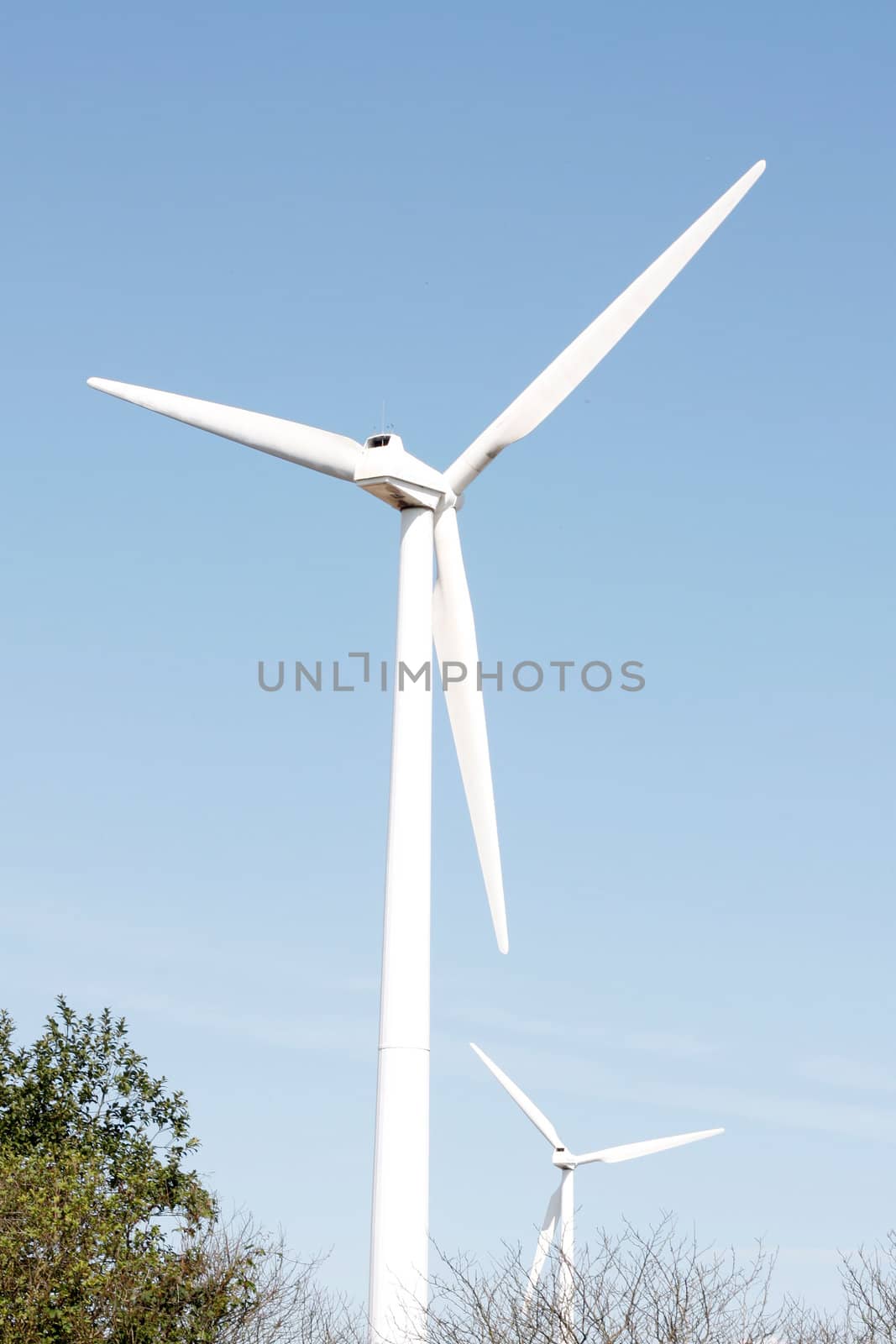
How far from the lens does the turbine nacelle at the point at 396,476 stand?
2841cm

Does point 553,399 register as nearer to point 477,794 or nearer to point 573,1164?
point 477,794

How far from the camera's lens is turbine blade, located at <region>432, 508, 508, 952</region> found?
30.5 metres

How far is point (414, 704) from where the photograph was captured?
89.1 feet

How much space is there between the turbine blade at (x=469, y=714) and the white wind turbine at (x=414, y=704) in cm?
2

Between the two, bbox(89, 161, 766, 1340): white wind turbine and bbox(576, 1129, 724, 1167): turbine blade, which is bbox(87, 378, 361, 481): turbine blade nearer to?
bbox(89, 161, 766, 1340): white wind turbine

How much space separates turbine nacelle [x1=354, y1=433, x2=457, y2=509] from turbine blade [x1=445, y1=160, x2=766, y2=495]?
76 centimetres

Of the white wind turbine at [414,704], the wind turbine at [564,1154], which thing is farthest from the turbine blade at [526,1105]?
the white wind turbine at [414,704]

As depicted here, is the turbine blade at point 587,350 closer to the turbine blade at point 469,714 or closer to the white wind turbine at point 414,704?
the white wind turbine at point 414,704

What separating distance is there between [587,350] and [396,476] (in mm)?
4929

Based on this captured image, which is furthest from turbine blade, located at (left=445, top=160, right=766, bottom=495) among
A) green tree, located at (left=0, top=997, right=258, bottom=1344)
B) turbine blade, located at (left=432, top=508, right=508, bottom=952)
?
green tree, located at (left=0, top=997, right=258, bottom=1344)

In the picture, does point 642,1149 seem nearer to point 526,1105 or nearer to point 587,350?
point 526,1105

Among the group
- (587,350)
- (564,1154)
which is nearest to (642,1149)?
(564,1154)

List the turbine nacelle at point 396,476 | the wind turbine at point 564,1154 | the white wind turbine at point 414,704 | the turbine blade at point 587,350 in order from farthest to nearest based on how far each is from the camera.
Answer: the wind turbine at point 564,1154 < the turbine blade at point 587,350 < the turbine nacelle at point 396,476 < the white wind turbine at point 414,704

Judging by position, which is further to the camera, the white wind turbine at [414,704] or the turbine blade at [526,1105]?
the turbine blade at [526,1105]
